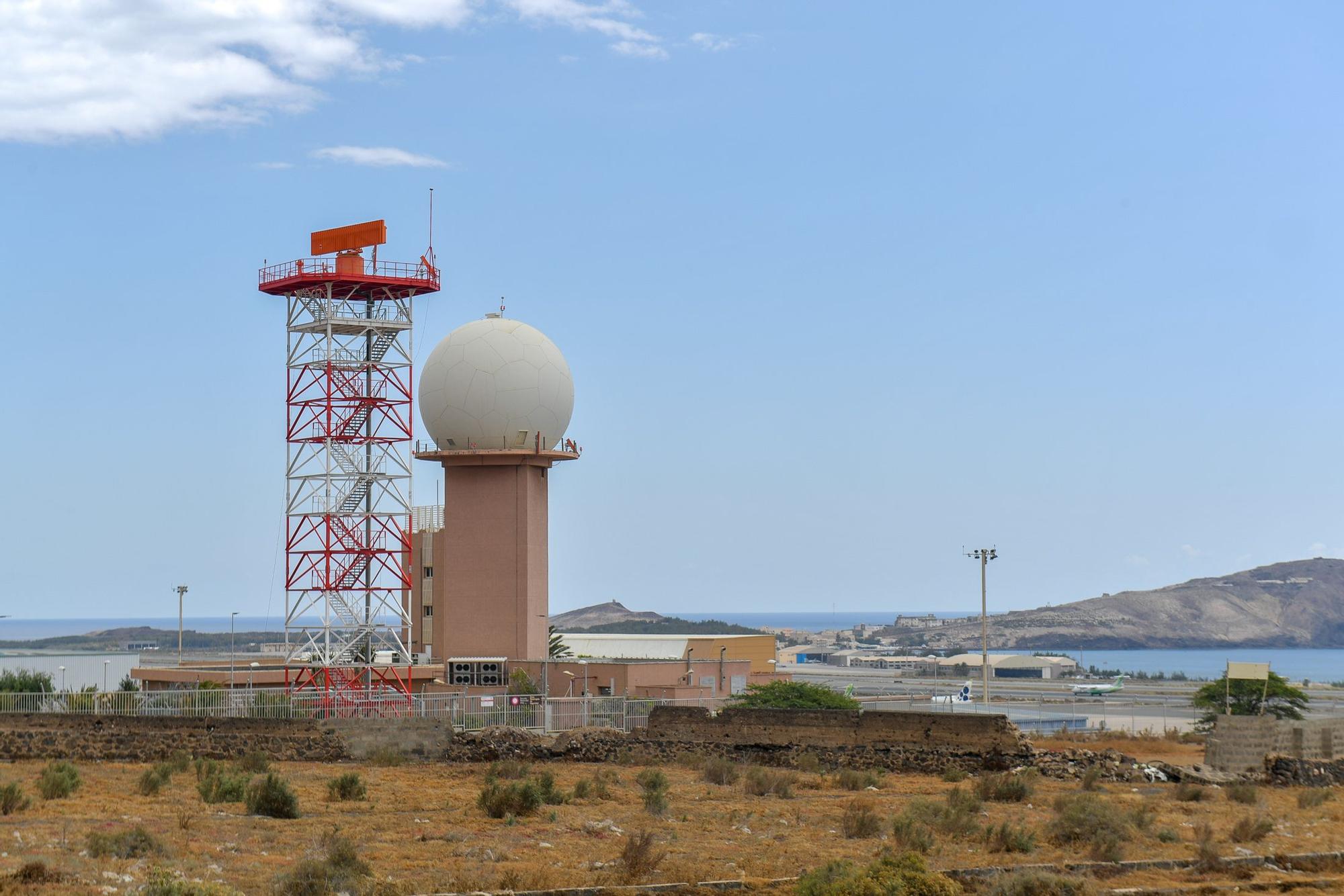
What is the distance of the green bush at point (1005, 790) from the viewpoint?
23.3 m

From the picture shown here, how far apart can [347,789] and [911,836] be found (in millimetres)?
9216

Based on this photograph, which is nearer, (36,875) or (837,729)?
(36,875)

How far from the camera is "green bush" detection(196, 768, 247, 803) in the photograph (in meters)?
21.7

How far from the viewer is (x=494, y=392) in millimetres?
49062

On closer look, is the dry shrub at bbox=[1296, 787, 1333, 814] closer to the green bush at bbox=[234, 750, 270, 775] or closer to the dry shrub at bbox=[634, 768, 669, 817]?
the dry shrub at bbox=[634, 768, 669, 817]

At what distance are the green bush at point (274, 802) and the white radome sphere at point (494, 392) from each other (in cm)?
2924

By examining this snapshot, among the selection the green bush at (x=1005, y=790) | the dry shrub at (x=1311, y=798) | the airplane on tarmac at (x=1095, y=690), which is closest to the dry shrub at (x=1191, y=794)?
the dry shrub at (x=1311, y=798)

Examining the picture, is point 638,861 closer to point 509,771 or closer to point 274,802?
point 274,802

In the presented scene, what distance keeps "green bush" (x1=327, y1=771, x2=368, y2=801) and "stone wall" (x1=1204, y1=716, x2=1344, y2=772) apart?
51.8 feet

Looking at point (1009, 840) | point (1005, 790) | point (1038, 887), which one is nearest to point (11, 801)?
point (1009, 840)

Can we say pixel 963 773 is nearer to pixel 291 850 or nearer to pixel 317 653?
pixel 291 850

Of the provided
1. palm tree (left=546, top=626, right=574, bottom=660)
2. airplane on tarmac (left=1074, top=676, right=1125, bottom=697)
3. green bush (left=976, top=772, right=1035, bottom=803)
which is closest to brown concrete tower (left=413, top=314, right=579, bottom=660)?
palm tree (left=546, top=626, right=574, bottom=660)

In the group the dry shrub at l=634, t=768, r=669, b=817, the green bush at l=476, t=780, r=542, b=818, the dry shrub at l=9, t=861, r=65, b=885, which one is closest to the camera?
the dry shrub at l=9, t=861, r=65, b=885

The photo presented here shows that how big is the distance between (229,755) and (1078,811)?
17.4m
